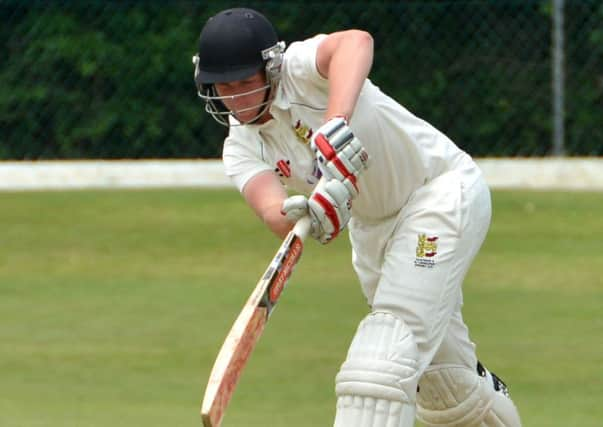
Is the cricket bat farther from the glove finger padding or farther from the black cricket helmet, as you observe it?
the black cricket helmet

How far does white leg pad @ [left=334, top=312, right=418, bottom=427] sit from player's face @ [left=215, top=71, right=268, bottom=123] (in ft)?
2.49

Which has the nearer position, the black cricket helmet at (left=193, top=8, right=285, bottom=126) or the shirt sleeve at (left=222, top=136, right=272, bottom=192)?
the black cricket helmet at (left=193, top=8, right=285, bottom=126)

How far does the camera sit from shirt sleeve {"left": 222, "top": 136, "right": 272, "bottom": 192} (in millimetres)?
5098

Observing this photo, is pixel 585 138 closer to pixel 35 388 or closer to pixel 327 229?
pixel 35 388

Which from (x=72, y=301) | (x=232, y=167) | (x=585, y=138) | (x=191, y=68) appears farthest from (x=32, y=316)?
(x=585, y=138)

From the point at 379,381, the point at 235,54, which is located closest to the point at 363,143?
the point at 235,54

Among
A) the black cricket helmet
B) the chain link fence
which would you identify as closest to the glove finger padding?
the black cricket helmet

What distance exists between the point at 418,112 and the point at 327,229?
26.3ft

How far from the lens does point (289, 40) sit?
Answer: 12.4m

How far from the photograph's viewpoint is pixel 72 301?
894 cm

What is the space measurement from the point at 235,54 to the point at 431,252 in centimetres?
84

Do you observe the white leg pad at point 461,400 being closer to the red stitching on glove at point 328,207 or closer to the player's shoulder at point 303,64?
the red stitching on glove at point 328,207

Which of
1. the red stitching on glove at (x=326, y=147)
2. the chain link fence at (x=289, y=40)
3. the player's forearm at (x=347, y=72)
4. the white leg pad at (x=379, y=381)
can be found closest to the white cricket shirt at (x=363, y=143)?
the player's forearm at (x=347, y=72)

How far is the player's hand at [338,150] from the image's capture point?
14.7 ft
